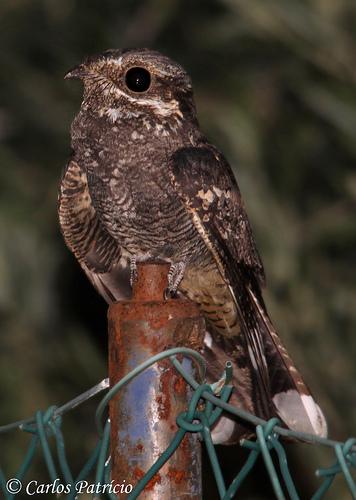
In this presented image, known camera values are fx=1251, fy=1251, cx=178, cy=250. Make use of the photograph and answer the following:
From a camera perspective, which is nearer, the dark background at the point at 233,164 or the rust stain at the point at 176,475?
the rust stain at the point at 176,475

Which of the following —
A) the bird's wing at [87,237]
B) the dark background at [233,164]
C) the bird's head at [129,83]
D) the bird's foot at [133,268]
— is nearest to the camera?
the bird's head at [129,83]

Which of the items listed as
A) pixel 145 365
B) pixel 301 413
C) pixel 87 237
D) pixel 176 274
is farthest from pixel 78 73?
pixel 145 365

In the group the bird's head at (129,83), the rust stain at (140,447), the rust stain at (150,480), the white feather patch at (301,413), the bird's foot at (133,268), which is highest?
the bird's head at (129,83)

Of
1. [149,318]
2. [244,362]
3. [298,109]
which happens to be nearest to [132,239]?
[244,362]

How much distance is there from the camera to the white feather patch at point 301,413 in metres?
3.63

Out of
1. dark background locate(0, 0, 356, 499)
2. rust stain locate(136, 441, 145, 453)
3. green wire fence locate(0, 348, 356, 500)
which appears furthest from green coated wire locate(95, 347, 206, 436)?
dark background locate(0, 0, 356, 499)

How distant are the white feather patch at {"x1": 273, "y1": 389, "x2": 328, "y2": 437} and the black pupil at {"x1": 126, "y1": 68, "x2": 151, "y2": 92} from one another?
3.75ft

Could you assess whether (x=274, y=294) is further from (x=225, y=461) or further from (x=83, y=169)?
(x=83, y=169)

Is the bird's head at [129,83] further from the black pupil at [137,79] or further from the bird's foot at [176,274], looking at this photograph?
the bird's foot at [176,274]

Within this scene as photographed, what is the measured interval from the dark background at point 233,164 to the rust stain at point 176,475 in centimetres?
294

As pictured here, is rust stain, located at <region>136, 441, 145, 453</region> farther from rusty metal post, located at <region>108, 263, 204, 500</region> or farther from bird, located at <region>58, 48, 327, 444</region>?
bird, located at <region>58, 48, 327, 444</region>

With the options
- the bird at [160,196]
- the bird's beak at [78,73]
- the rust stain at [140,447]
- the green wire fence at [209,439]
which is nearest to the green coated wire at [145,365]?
the green wire fence at [209,439]

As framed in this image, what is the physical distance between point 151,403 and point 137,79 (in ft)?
5.59

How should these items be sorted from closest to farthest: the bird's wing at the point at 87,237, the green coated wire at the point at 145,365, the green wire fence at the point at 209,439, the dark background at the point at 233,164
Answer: the green wire fence at the point at 209,439, the green coated wire at the point at 145,365, the bird's wing at the point at 87,237, the dark background at the point at 233,164
